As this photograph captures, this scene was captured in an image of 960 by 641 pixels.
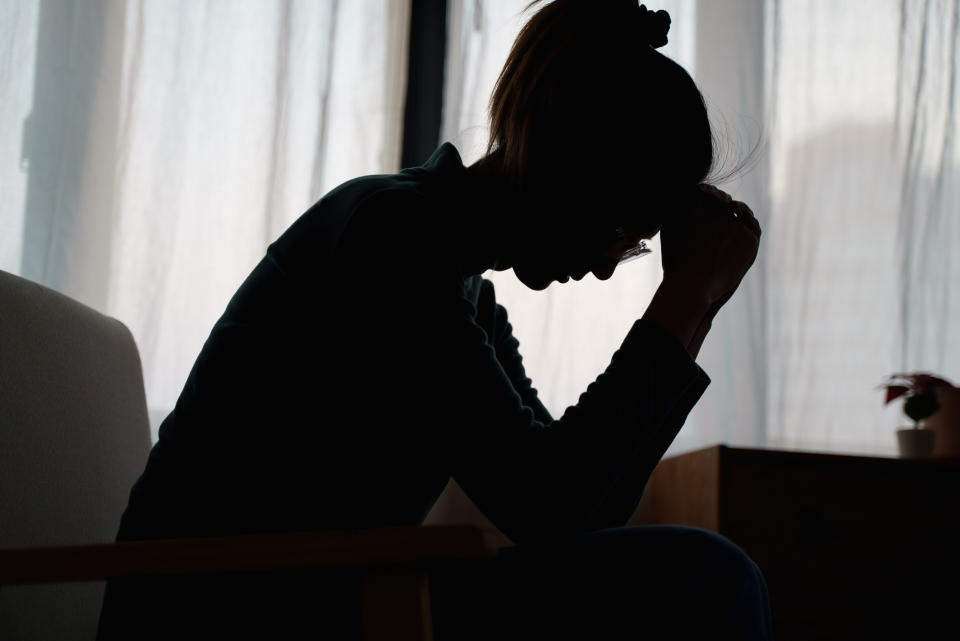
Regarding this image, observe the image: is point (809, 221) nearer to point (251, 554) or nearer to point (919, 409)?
point (919, 409)

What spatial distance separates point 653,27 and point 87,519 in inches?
28.3

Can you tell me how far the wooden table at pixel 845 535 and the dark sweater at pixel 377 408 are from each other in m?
0.57

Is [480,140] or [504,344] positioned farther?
[480,140]

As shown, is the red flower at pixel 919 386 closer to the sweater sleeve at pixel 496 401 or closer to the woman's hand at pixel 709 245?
the woman's hand at pixel 709 245

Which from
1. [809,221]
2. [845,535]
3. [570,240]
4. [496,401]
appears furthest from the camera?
[809,221]

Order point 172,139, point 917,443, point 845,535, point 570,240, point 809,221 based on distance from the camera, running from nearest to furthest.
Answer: point 570,240
point 845,535
point 917,443
point 172,139
point 809,221

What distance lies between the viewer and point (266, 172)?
1648mm

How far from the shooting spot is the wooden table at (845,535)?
1.16m

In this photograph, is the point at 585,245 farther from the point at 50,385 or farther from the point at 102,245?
the point at 102,245

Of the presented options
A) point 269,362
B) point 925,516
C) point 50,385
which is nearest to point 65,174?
point 50,385

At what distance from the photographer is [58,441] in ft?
2.58

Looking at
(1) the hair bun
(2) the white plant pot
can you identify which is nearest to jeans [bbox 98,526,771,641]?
(1) the hair bun

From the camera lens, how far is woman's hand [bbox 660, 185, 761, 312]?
728mm

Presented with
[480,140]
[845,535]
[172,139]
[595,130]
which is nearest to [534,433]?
[595,130]
